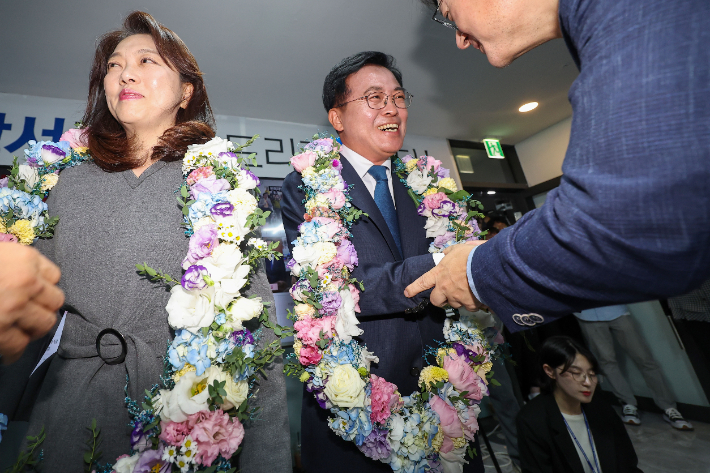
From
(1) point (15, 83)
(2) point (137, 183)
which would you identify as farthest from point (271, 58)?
(2) point (137, 183)

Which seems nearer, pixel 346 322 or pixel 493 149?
pixel 346 322

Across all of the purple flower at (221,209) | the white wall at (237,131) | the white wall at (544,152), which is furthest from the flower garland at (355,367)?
the white wall at (544,152)

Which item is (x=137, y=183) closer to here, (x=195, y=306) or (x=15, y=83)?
(x=195, y=306)

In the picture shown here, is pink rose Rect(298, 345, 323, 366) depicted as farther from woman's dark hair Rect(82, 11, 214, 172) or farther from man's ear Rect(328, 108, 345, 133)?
man's ear Rect(328, 108, 345, 133)

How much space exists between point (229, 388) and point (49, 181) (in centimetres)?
113

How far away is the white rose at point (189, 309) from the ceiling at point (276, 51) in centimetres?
288

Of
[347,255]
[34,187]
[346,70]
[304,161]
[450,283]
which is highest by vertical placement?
[346,70]

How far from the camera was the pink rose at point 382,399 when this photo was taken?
1366mm

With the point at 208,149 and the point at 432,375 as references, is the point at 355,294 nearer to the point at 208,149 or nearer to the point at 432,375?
the point at 432,375

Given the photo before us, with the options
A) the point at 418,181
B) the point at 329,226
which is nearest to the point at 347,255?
the point at 329,226

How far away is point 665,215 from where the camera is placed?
0.64 meters

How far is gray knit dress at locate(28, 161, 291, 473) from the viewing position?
1042 millimetres

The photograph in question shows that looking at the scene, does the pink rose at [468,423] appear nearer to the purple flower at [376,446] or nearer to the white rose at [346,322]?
the purple flower at [376,446]

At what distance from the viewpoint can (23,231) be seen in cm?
122
